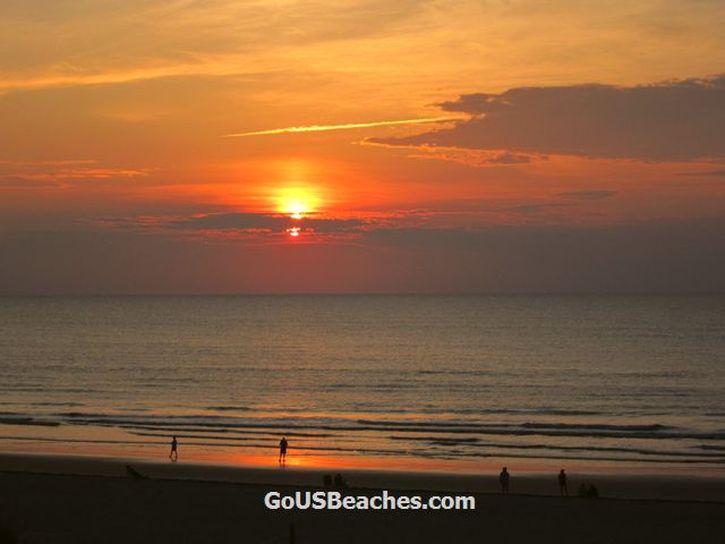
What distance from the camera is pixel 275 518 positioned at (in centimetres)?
2609

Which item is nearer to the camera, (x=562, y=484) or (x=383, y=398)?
(x=562, y=484)

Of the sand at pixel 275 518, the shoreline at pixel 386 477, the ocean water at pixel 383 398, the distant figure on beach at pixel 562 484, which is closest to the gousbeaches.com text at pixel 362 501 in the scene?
the sand at pixel 275 518

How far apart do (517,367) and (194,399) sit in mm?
39534

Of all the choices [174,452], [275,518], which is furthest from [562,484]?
[174,452]

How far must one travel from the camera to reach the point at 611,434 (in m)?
52.2

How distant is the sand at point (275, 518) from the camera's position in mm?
24219

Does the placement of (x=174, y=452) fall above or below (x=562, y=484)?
above

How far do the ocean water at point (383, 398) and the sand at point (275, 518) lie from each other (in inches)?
500

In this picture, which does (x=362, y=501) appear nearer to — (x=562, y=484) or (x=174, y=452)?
(x=562, y=484)

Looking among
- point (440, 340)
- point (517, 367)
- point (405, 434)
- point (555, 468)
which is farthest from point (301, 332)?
point (555, 468)

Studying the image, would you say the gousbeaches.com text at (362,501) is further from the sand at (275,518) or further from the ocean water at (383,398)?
the ocean water at (383,398)

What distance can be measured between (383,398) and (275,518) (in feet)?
150

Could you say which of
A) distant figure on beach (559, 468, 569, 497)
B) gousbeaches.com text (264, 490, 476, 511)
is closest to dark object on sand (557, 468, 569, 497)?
distant figure on beach (559, 468, 569, 497)

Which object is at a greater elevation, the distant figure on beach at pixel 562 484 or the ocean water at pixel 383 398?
the ocean water at pixel 383 398
